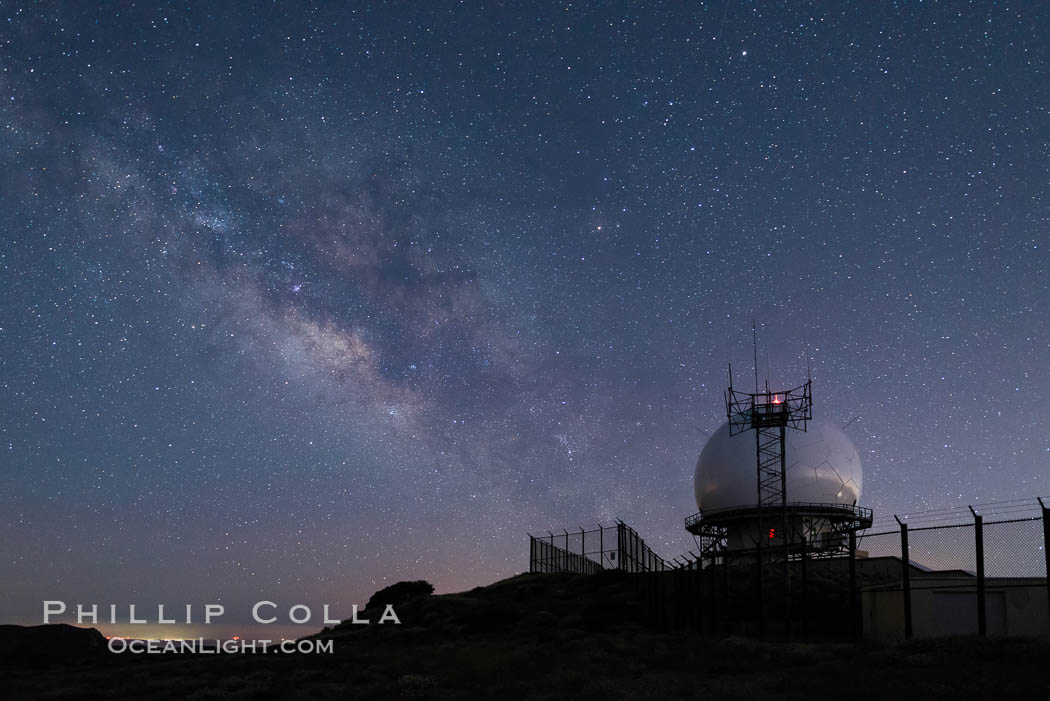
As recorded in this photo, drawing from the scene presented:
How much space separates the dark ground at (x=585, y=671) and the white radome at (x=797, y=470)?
2295 cm

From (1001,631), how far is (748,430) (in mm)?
28920

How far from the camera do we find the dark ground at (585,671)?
13891 millimetres

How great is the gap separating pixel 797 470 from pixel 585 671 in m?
36.5

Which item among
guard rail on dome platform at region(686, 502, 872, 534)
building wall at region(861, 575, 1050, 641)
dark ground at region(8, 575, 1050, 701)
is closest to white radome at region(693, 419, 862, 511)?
guard rail on dome platform at region(686, 502, 872, 534)

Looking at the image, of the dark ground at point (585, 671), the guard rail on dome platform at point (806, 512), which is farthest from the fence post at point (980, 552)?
the guard rail on dome platform at point (806, 512)

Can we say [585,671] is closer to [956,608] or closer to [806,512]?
[956,608]

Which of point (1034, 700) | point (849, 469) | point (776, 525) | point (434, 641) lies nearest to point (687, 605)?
point (434, 641)

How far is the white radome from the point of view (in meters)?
50.4

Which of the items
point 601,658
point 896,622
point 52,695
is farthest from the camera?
point 896,622

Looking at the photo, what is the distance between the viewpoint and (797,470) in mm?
50781

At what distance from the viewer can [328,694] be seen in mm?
16922

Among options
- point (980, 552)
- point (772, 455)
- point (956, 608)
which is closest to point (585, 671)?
point (980, 552)

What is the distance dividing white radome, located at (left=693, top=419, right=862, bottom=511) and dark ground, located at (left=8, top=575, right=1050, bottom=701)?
75.3 feet

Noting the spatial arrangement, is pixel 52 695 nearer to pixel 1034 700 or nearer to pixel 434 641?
pixel 434 641
